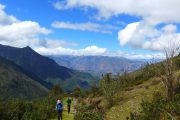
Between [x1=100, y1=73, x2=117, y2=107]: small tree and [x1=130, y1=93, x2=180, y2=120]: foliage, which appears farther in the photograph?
[x1=100, y1=73, x2=117, y2=107]: small tree

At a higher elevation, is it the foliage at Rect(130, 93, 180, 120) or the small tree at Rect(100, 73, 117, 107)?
the small tree at Rect(100, 73, 117, 107)

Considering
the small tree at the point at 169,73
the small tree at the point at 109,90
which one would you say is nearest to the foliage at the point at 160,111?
the small tree at the point at 169,73

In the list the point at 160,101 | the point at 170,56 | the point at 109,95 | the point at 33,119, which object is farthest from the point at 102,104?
the point at 160,101

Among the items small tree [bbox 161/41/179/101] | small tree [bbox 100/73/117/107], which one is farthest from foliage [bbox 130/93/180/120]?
small tree [bbox 100/73/117/107]

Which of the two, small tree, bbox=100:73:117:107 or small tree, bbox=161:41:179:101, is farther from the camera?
small tree, bbox=100:73:117:107

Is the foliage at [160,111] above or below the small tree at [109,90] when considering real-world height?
below

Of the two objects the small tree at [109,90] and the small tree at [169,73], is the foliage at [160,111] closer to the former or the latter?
the small tree at [169,73]

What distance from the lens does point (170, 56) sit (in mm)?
33188

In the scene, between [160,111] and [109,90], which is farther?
[109,90]

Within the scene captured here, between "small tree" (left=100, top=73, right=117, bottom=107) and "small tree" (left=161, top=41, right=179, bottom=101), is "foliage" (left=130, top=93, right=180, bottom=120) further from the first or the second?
"small tree" (left=100, top=73, right=117, bottom=107)

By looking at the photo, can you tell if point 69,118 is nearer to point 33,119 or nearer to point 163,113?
point 33,119

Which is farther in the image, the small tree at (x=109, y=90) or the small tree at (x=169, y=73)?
the small tree at (x=109, y=90)

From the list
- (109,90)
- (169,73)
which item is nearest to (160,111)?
(169,73)

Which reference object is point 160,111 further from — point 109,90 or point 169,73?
point 109,90
